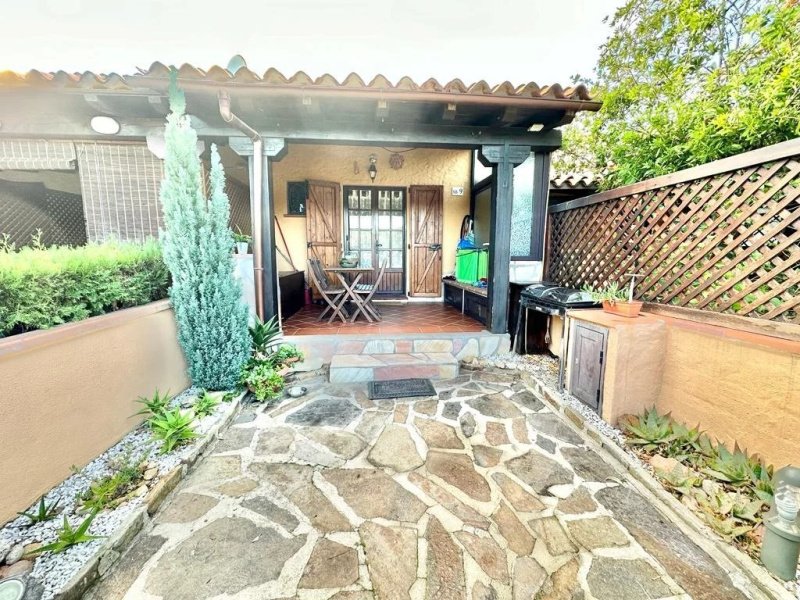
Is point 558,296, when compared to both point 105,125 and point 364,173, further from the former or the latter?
point 105,125

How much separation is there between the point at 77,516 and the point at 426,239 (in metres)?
5.34

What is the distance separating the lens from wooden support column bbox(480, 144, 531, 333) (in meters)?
3.62

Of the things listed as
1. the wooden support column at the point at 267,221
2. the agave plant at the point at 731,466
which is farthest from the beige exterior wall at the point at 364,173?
the agave plant at the point at 731,466

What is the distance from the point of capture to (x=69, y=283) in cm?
182

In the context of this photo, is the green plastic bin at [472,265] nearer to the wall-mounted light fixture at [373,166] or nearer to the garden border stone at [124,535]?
the wall-mounted light fixture at [373,166]

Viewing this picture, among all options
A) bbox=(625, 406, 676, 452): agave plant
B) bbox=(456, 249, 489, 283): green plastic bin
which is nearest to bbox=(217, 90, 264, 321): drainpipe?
bbox=(456, 249, 489, 283): green plastic bin

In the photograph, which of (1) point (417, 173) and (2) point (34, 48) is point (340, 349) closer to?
(1) point (417, 173)

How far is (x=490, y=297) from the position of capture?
3.88m

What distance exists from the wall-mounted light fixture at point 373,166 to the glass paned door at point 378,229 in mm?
297

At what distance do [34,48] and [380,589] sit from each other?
10694 millimetres

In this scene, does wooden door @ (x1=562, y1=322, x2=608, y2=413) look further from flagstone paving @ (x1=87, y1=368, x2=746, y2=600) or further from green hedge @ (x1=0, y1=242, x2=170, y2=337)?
green hedge @ (x1=0, y1=242, x2=170, y2=337)

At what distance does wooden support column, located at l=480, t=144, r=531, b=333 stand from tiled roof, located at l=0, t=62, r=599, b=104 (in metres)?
0.71

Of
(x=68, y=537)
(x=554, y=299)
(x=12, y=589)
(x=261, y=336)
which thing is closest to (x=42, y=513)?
(x=68, y=537)

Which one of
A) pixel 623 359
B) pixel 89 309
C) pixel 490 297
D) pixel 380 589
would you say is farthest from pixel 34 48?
pixel 623 359
